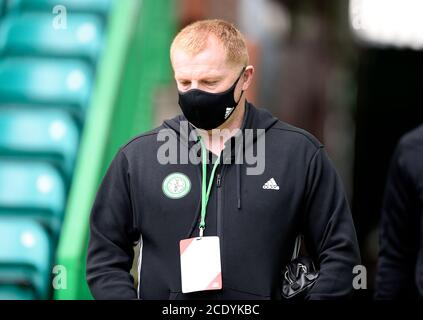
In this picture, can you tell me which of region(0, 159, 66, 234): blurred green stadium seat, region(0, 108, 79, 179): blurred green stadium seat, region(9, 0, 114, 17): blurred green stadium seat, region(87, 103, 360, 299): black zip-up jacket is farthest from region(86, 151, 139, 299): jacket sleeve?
region(9, 0, 114, 17): blurred green stadium seat

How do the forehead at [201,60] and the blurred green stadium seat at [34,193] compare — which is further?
the blurred green stadium seat at [34,193]

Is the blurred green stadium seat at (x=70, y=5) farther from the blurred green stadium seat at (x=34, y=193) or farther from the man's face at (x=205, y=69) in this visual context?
the man's face at (x=205, y=69)

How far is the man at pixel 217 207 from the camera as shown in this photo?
2.93 m

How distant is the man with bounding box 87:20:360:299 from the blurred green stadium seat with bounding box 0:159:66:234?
5.75ft

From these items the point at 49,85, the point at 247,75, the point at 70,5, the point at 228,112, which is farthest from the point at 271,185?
the point at 70,5

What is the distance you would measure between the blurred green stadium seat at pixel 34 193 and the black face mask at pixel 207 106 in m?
1.89

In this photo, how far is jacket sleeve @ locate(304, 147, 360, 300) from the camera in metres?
2.93

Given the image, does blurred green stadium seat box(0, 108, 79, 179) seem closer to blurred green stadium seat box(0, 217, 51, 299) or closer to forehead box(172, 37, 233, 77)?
blurred green stadium seat box(0, 217, 51, 299)

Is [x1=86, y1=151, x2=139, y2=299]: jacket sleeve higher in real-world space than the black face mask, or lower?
lower

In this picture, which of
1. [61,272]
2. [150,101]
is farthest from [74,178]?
[150,101]

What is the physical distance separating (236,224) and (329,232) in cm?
30

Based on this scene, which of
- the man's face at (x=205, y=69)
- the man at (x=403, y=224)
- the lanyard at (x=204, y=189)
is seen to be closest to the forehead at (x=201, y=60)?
the man's face at (x=205, y=69)

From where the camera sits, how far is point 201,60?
2.90 meters

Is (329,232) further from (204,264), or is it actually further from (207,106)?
(207,106)
